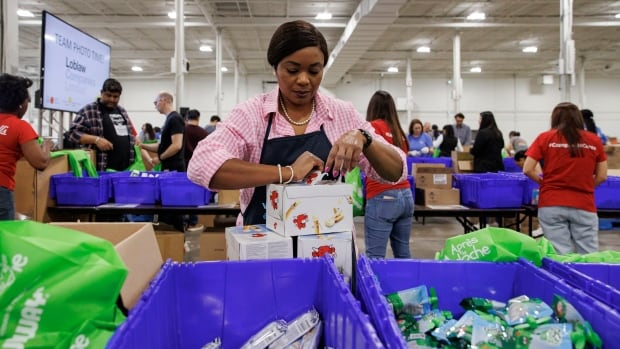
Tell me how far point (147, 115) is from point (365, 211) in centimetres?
1901

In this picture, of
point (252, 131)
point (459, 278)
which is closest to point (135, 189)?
point (252, 131)

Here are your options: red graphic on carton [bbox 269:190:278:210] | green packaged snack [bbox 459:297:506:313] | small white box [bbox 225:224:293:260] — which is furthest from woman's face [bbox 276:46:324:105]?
green packaged snack [bbox 459:297:506:313]

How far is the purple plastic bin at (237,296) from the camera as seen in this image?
978mm

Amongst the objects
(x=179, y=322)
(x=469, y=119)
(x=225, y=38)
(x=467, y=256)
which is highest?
(x=225, y=38)

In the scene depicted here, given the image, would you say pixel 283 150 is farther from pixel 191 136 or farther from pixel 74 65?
pixel 191 136

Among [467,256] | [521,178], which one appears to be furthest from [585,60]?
[467,256]

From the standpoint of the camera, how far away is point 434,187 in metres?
4.10

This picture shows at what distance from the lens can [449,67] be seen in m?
18.7

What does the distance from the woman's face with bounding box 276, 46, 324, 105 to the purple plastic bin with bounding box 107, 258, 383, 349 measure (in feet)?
1.66

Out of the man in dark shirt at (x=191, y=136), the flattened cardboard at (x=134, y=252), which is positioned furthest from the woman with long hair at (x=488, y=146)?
the flattened cardboard at (x=134, y=252)

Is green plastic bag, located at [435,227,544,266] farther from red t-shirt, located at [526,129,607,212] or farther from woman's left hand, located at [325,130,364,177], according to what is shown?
red t-shirt, located at [526,129,607,212]

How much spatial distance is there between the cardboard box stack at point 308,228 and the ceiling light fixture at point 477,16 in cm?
1105

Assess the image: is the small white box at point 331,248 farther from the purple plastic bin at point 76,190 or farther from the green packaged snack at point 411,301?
the purple plastic bin at point 76,190

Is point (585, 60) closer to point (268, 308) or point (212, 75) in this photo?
point (212, 75)
